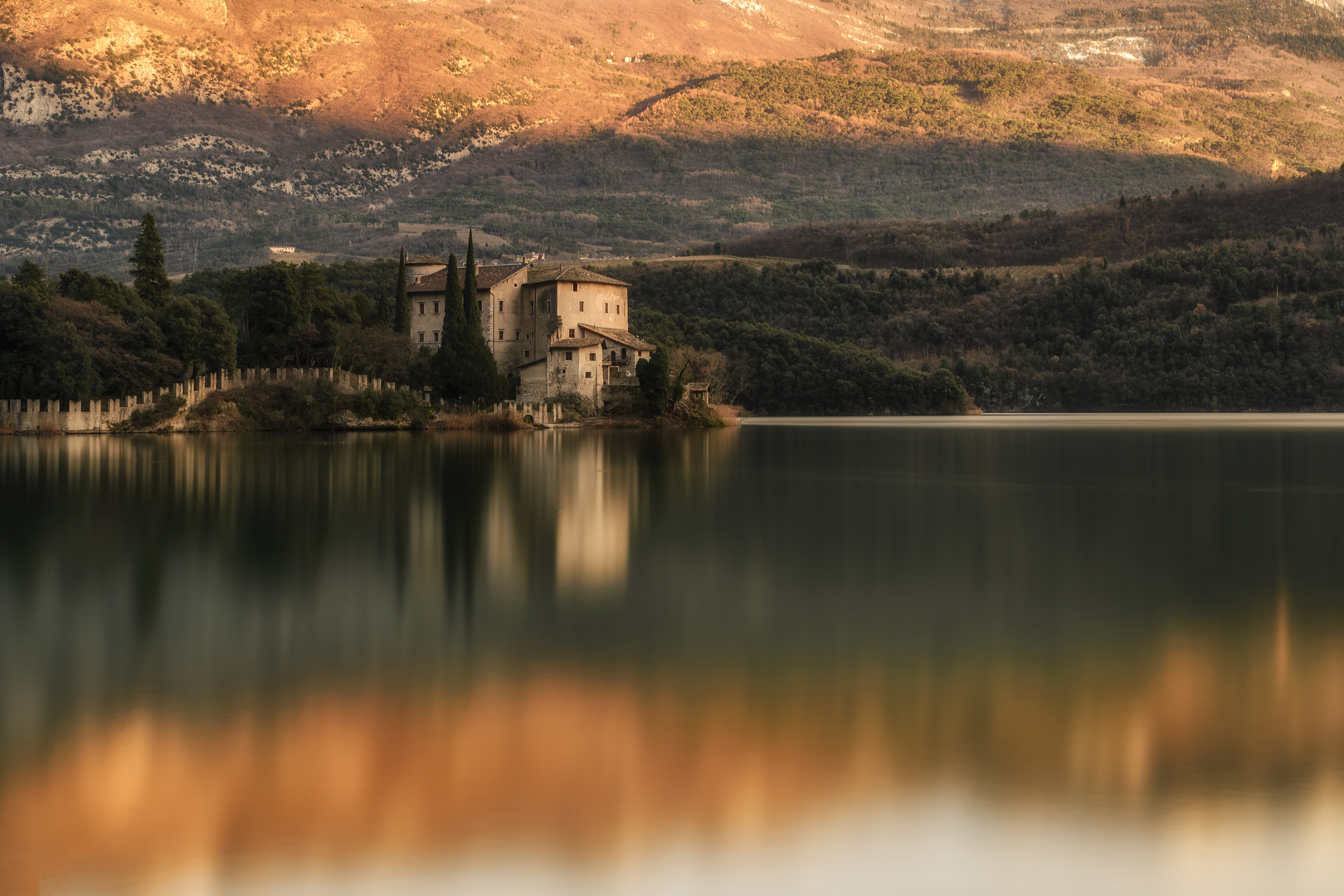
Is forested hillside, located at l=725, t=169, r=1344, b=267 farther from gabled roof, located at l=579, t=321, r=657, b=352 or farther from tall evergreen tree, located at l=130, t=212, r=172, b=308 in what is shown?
tall evergreen tree, located at l=130, t=212, r=172, b=308

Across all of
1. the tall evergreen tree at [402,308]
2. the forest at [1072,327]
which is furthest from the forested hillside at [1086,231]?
the tall evergreen tree at [402,308]

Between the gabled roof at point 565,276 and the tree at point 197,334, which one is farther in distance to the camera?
the gabled roof at point 565,276

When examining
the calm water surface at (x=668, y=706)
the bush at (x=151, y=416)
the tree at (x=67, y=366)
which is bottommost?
the calm water surface at (x=668, y=706)

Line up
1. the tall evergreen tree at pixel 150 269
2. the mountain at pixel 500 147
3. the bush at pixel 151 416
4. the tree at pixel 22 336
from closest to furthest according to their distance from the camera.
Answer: the tree at pixel 22 336, the bush at pixel 151 416, the tall evergreen tree at pixel 150 269, the mountain at pixel 500 147

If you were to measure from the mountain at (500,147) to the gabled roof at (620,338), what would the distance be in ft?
241

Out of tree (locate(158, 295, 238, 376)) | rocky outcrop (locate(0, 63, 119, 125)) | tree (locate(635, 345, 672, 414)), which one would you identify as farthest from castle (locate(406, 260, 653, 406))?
rocky outcrop (locate(0, 63, 119, 125))

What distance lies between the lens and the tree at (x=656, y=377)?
5362 centimetres

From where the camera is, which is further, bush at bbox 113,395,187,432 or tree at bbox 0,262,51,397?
bush at bbox 113,395,187,432

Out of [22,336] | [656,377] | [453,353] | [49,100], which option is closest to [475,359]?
[453,353]

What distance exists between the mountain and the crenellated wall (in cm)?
7724

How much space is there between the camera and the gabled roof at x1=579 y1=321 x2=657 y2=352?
56.6m

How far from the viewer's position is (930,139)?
17600cm

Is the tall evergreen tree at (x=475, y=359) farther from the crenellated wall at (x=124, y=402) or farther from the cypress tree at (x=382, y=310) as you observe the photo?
the cypress tree at (x=382, y=310)

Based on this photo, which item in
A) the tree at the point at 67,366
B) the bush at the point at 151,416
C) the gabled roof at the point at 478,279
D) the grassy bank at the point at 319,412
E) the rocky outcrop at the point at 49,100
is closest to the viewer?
the tree at the point at 67,366
